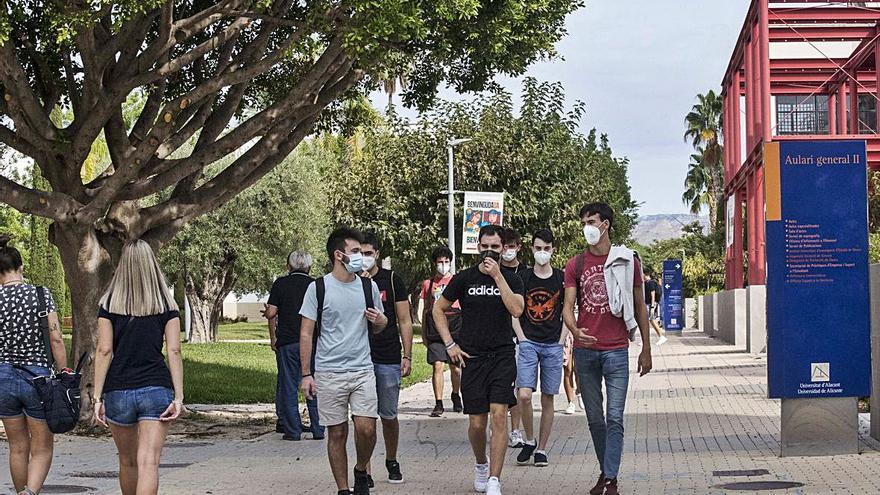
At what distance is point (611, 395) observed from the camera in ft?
29.8

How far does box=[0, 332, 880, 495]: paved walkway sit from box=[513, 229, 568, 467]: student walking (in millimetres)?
316

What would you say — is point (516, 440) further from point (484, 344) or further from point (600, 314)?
point (600, 314)

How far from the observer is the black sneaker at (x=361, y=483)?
29.4 ft

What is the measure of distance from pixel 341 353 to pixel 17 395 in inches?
81.0

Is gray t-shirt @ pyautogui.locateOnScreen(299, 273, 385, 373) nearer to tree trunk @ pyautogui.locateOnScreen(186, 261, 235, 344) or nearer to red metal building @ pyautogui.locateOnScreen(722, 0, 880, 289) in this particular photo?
red metal building @ pyautogui.locateOnScreen(722, 0, 880, 289)

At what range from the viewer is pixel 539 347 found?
434 inches

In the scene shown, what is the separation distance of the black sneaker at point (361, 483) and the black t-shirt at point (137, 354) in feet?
7.52

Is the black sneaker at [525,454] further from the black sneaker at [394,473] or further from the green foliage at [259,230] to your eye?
the green foliage at [259,230]

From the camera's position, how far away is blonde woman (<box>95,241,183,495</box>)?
6.90 m

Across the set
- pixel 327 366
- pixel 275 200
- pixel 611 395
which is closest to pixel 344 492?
pixel 327 366

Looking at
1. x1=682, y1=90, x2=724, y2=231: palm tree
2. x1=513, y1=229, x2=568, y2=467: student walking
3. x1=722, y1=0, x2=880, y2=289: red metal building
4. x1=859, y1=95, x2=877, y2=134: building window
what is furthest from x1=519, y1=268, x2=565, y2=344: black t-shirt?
x1=682, y1=90, x2=724, y2=231: palm tree

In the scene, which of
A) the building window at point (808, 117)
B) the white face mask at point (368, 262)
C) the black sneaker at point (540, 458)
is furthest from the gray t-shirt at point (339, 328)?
the building window at point (808, 117)

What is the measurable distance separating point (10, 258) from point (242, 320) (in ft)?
241

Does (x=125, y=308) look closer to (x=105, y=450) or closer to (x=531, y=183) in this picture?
(x=105, y=450)
